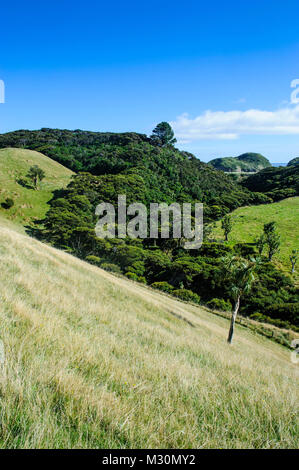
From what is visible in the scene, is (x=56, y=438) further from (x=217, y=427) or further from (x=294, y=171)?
(x=294, y=171)

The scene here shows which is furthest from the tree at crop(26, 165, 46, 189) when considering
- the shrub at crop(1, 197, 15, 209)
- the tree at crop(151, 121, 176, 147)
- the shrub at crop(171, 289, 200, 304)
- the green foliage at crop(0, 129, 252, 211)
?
the tree at crop(151, 121, 176, 147)

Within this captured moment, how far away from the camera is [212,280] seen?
43156mm

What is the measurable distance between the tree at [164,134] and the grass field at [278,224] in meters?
71.4

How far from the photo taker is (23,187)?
228ft

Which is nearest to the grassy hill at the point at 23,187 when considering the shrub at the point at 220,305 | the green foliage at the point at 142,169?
the green foliage at the point at 142,169

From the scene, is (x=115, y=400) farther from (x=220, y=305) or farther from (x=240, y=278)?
(x=220, y=305)

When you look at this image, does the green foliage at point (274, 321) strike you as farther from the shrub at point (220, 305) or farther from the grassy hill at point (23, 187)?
the grassy hill at point (23, 187)

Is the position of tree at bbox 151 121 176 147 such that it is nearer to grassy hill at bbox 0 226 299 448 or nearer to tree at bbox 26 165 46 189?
tree at bbox 26 165 46 189

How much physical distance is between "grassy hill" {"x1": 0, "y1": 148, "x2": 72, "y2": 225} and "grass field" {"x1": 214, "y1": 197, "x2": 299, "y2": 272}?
54.9m

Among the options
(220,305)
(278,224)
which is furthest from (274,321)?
(278,224)

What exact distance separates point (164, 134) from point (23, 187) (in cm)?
10911

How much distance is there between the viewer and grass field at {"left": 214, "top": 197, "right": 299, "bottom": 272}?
2620 inches

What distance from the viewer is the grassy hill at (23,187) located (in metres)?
59.5
